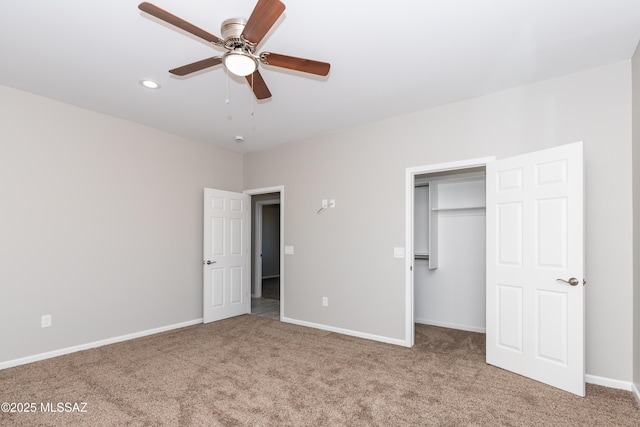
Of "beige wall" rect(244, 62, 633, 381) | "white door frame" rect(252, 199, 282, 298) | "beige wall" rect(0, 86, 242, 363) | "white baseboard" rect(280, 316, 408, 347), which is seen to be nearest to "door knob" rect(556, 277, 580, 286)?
"beige wall" rect(244, 62, 633, 381)

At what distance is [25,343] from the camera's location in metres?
3.35

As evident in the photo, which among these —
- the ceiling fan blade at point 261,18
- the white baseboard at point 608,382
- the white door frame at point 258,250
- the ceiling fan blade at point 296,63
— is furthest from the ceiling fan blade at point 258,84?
the white door frame at point 258,250

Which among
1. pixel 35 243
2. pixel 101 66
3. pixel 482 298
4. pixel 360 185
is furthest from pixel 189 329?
pixel 482 298

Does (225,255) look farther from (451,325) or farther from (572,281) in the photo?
(572,281)

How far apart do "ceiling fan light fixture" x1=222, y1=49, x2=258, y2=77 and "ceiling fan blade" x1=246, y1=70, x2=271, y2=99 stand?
0.24 meters

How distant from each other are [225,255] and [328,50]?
3.56 m

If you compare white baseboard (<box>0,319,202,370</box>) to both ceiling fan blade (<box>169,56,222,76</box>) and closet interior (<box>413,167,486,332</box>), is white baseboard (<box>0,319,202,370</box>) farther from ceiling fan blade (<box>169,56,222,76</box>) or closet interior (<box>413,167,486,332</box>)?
closet interior (<box>413,167,486,332</box>)

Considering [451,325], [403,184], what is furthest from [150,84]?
[451,325]

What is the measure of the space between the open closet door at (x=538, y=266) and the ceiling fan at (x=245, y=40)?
2122 millimetres

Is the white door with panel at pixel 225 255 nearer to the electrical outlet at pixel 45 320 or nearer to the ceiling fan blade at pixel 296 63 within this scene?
the electrical outlet at pixel 45 320

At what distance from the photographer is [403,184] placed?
402 centimetres

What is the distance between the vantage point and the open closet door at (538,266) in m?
2.74

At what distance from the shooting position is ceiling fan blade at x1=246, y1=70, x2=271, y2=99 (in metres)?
2.40

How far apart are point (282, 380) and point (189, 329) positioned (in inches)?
86.2
